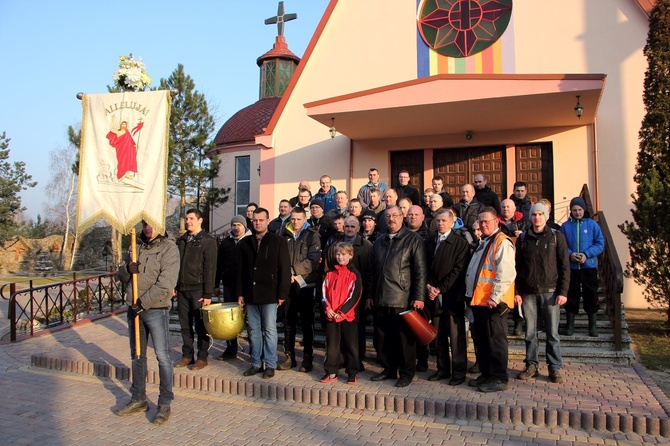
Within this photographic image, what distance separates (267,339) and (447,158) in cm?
826

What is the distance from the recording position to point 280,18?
25.3 meters

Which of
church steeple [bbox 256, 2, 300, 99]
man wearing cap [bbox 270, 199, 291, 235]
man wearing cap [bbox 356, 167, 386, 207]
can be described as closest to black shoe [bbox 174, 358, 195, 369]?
man wearing cap [bbox 270, 199, 291, 235]

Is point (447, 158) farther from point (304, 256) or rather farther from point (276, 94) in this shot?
point (276, 94)

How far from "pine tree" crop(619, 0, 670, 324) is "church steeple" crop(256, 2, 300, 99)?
19.0m

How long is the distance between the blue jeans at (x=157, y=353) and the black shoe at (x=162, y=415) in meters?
0.05

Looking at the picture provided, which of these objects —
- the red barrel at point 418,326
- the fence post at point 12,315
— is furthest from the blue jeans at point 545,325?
the fence post at point 12,315

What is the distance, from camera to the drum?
6.70 meters

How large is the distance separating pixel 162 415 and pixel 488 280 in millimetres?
3703

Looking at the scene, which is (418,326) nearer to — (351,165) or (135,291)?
(135,291)

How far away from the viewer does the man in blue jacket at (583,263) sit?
740 cm

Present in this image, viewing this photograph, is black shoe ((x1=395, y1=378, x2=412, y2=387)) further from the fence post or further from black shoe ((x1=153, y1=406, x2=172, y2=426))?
the fence post

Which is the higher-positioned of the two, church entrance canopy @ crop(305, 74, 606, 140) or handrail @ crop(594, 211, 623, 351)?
church entrance canopy @ crop(305, 74, 606, 140)

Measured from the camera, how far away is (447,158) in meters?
13.5

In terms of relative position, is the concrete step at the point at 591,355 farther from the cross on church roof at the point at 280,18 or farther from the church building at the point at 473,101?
the cross on church roof at the point at 280,18
